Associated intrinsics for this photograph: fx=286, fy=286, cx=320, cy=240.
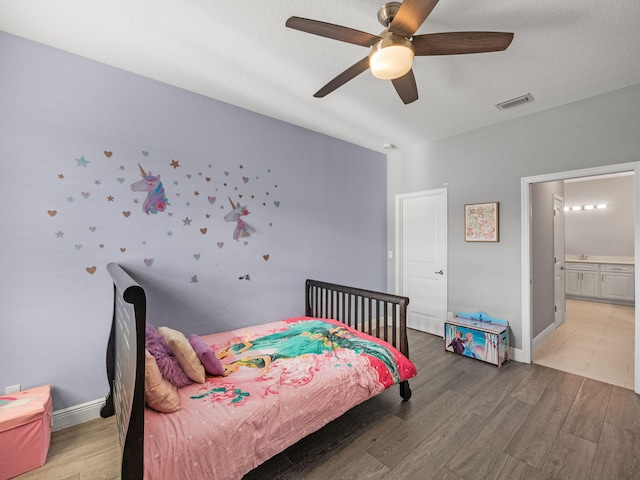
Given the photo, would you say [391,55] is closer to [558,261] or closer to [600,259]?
[558,261]

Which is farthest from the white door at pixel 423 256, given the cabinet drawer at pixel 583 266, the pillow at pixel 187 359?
the cabinet drawer at pixel 583 266

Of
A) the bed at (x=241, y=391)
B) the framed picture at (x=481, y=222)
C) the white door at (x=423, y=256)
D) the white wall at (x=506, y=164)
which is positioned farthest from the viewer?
the white door at (x=423, y=256)

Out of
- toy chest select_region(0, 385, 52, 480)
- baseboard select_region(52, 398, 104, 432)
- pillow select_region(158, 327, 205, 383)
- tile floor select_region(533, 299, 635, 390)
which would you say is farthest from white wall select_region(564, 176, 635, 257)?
toy chest select_region(0, 385, 52, 480)

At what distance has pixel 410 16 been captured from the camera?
1367 millimetres

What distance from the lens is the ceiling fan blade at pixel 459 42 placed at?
1.47 metres

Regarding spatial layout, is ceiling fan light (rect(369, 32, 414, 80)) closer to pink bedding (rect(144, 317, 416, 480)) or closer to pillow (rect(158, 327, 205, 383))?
pink bedding (rect(144, 317, 416, 480))

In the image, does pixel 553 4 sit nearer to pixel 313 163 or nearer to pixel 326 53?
pixel 326 53

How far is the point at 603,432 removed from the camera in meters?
1.95

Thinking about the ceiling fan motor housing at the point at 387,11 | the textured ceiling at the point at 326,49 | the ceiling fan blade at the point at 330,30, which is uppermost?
the textured ceiling at the point at 326,49

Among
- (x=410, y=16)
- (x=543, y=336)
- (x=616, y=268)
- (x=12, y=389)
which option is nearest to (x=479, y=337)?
(x=543, y=336)

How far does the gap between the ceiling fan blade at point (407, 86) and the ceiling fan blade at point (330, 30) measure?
332 mm

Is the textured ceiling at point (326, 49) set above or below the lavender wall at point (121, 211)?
above

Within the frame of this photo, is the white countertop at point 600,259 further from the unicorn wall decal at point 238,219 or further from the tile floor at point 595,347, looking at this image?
the unicorn wall decal at point 238,219

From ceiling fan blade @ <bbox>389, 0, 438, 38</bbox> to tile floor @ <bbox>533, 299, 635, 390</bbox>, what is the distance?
340 cm
